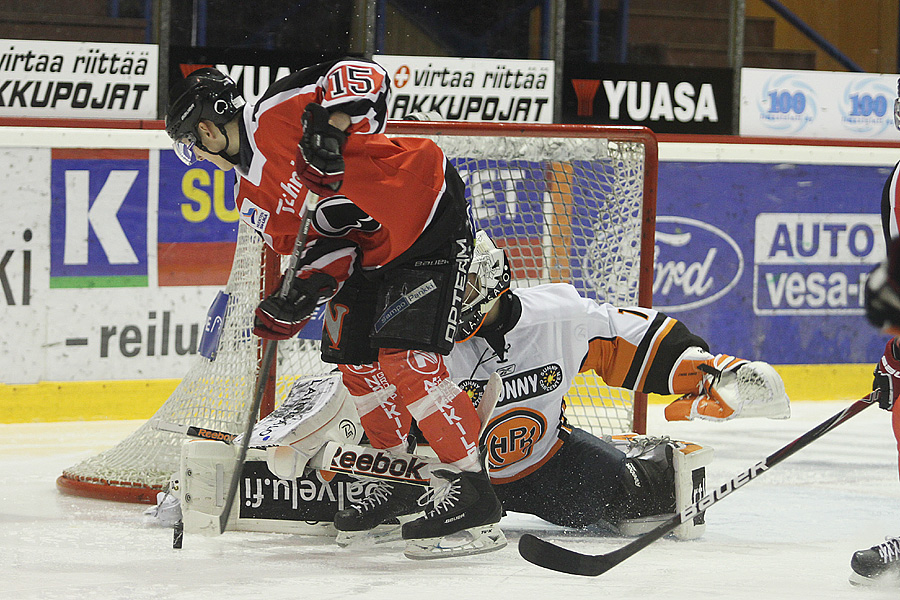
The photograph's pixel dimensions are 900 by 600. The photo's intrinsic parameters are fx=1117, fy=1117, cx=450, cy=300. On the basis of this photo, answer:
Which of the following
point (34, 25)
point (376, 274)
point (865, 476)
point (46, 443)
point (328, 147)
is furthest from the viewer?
point (34, 25)

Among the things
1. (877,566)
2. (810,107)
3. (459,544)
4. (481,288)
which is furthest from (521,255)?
(810,107)

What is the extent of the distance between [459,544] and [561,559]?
283 millimetres

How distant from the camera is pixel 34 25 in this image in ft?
14.2

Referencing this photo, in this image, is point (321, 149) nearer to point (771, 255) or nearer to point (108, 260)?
point (108, 260)

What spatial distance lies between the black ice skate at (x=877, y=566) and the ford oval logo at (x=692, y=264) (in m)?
2.54

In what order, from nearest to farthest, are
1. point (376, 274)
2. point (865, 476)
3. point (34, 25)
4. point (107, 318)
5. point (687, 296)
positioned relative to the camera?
point (376, 274) → point (865, 476) → point (107, 318) → point (34, 25) → point (687, 296)

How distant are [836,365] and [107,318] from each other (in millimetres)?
3063

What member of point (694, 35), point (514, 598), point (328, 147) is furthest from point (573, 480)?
point (694, 35)

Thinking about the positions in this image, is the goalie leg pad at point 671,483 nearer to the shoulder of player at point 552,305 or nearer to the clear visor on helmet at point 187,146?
the shoulder of player at point 552,305

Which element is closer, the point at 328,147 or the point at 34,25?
the point at 328,147

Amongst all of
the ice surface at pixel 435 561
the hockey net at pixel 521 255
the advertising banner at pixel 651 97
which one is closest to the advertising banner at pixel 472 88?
the advertising banner at pixel 651 97

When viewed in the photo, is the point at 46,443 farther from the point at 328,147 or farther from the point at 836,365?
the point at 836,365

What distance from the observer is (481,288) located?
8.29ft

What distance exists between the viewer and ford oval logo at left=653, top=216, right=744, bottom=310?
4.71 m
